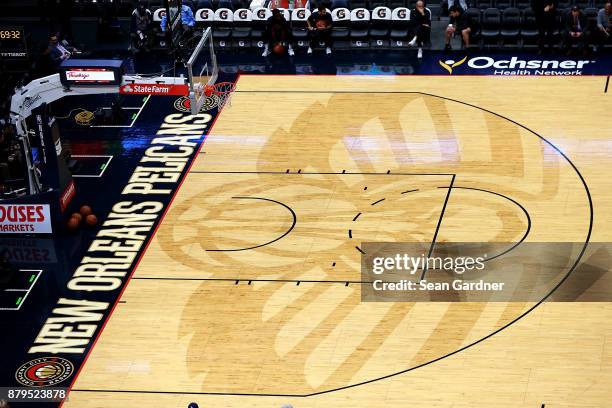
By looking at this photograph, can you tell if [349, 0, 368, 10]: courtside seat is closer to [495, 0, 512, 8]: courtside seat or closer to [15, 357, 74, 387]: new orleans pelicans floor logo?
[495, 0, 512, 8]: courtside seat

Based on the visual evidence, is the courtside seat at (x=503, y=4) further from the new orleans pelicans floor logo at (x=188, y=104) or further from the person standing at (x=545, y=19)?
the new orleans pelicans floor logo at (x=188, y=104)

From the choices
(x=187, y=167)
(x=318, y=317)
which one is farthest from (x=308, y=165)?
(x=318, y=317)

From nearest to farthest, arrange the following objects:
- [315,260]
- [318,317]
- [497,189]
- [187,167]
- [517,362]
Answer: [517,362] → [318,317] → [315,260] → [497,189] → [187,167]

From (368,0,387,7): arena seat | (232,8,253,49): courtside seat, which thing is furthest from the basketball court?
(368,0,387,7): arena seat

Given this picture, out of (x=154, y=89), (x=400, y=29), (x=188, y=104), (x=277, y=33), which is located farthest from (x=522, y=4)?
(x=154, y=89)

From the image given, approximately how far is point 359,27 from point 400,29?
4.45 ft

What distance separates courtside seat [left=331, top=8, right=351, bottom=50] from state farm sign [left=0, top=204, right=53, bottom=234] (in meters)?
13.4

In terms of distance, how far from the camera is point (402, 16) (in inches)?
1486

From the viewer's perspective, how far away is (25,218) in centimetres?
2862

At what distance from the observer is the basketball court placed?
2308 cm

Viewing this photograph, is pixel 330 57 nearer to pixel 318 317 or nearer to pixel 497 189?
pixel 497 189

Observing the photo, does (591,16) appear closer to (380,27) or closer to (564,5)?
(564,5)

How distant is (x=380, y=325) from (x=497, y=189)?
650 cm

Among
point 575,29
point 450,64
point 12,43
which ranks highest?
point 12,43
